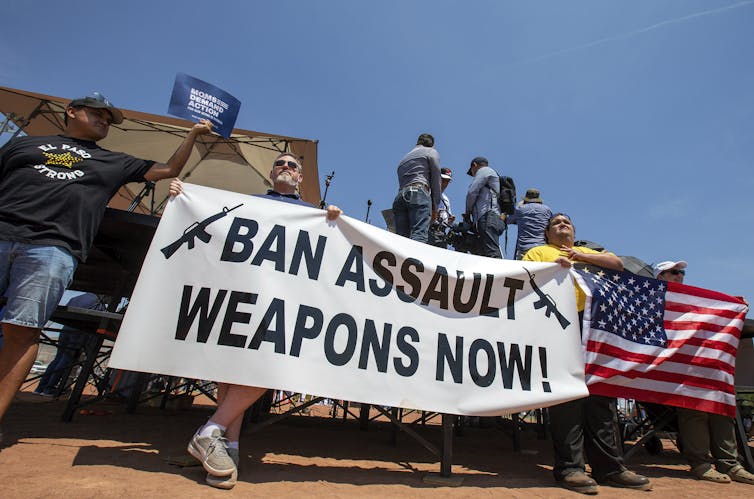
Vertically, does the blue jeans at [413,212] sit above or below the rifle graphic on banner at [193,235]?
above

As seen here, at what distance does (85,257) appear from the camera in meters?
2.67

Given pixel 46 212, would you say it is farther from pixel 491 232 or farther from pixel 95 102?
pixel 491 232

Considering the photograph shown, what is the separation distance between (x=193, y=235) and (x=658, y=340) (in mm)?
4170

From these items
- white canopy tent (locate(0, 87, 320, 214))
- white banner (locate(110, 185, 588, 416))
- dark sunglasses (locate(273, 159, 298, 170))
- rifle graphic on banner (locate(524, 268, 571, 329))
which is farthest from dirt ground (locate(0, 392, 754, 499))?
white canopy tent (locate(0, 87, 320, 214))

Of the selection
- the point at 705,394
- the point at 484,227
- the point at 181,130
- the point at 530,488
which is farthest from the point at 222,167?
the point at 705,394

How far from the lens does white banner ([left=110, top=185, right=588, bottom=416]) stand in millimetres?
2486

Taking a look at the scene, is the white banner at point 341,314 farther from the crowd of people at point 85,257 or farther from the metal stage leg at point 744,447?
the metal stage leg at point 744,447

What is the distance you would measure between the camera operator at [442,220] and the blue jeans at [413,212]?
36.7 inches

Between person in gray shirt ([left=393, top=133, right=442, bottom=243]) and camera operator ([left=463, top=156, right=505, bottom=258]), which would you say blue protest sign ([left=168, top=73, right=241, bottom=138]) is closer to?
person in gray shirt ([left=393, top=133, right=442, bottom=243])

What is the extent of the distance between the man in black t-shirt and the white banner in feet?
1.68

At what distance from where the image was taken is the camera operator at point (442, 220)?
6.25m

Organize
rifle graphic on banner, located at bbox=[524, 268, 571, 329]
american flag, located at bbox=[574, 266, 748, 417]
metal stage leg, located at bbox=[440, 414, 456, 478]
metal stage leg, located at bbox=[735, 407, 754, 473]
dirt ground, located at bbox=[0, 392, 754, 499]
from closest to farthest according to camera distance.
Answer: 1. dirt ground, located at bbox=[0, 392, 754, 499]
2. metal stage leg, located at bbox=[440, 414, 456, 478]
3. rifle graphic on banner, located at bbox=[524, 268, 571, 329]
4. american flag, located at bbox=[574, 266, 748, 417]
5. metal stage leg, located at bbox=[735, 407, 754, 473]

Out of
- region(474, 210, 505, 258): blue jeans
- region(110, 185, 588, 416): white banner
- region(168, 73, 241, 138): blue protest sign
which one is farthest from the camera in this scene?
region(474, 210, 505, 258): blue jeans

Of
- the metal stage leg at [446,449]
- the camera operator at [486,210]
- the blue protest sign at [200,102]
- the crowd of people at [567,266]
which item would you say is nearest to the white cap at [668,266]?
the crowd of people at [567,266]
